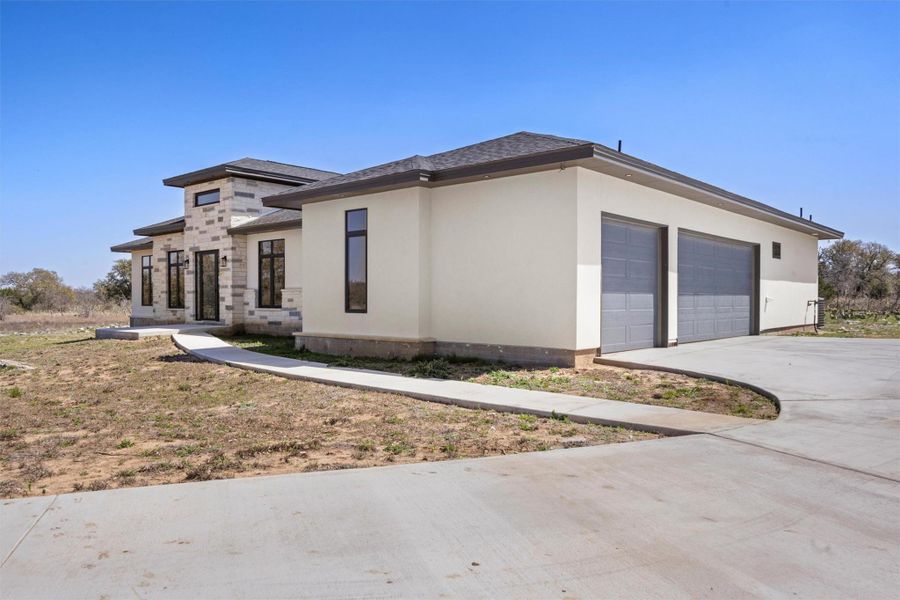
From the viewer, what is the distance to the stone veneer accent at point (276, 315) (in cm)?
1888

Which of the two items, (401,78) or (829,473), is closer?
(829,473)

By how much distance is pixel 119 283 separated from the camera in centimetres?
3584

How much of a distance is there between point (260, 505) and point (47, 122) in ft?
47.4

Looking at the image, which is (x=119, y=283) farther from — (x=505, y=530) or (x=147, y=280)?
(x=505, y=530)

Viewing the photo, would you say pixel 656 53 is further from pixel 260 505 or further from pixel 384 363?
pixel 260 505

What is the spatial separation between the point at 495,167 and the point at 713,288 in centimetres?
821

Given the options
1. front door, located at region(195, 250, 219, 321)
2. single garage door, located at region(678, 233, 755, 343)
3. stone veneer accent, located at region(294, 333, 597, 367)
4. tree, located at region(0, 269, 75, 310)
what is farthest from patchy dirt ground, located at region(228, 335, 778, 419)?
tree, located at region(0, 269, 75, 310)

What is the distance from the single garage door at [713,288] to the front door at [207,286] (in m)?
15.6

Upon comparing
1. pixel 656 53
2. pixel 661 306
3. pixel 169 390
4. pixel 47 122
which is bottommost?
pixel 169 390

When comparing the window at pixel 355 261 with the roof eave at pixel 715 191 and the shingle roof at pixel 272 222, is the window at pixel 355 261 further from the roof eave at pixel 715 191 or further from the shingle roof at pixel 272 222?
the roof eave at pixel 715 191

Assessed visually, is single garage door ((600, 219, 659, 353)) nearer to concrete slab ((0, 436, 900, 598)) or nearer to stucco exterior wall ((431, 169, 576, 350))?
stucco exterior wall ((431, 169, 576, 350))

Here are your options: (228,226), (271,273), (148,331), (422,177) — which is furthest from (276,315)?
(422,177)

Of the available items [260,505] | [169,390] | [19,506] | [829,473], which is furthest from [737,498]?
[169,390]

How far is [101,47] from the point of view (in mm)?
12805
